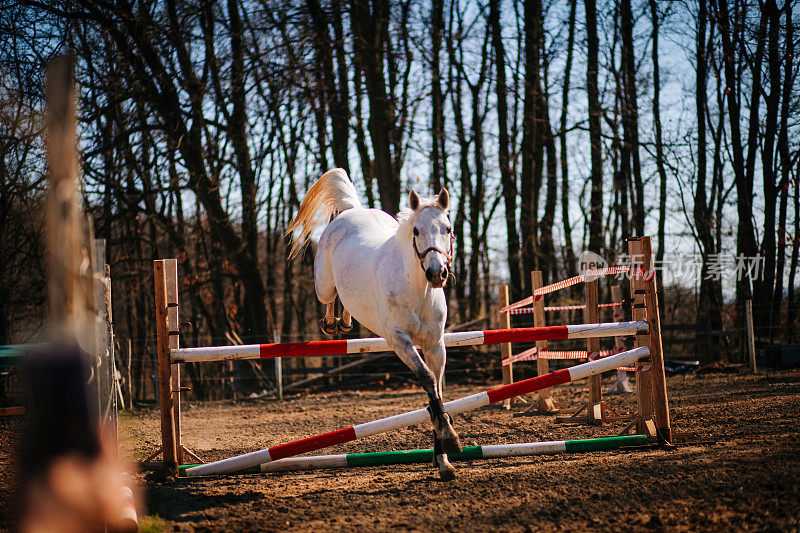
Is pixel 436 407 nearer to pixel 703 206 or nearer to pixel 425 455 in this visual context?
pixel 425 455

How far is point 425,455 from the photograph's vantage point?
5.04 meters

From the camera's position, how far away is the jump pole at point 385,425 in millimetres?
4582

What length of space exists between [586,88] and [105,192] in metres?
12.1

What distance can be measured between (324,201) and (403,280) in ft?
6.97

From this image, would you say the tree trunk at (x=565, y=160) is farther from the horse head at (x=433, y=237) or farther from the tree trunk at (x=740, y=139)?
the horse head at (x=433, y=237)

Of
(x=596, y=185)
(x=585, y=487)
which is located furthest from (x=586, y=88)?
(x=585, y=487)

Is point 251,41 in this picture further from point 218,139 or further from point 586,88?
point 586,88

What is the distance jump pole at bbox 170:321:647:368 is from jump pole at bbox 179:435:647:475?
790 millimetres

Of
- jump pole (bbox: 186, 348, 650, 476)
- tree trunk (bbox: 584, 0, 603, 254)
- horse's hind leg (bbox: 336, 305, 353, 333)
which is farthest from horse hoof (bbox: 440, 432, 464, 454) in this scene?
tree trunk (bbox: 584, 0, 603, 254)

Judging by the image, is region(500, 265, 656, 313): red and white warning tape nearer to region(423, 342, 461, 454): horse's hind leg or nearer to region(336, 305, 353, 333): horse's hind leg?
region(423, 342, 461, 454): horse's hind leg

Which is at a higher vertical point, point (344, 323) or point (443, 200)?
point (443, 200)

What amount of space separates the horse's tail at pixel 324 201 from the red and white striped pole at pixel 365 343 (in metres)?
1.57

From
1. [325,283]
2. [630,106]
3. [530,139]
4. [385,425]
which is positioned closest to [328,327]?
[325,283]

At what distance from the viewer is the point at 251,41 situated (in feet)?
46.8
